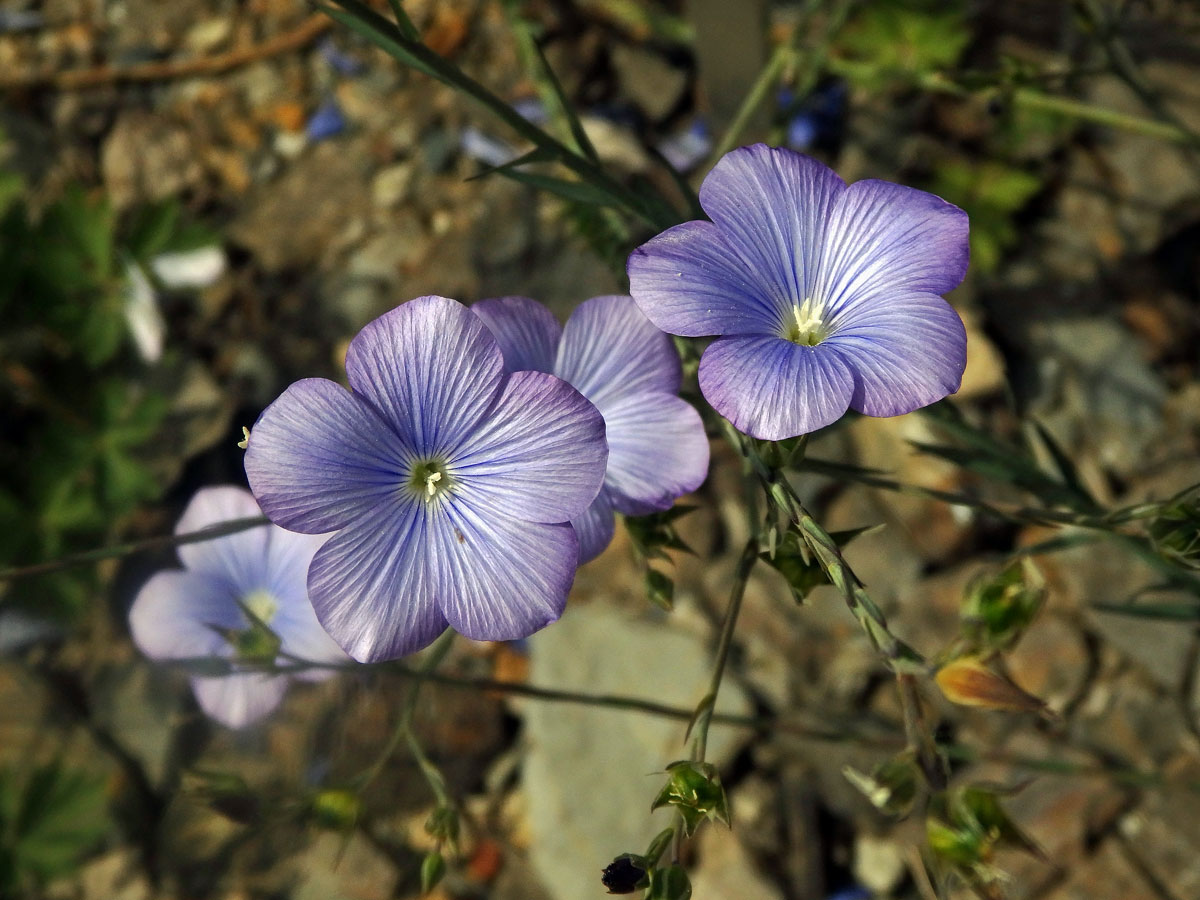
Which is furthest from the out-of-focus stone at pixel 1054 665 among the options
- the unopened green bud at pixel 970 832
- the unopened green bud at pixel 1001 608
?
the unopened green bud at pixel 970 832

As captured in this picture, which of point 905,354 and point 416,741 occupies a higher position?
point 905,354

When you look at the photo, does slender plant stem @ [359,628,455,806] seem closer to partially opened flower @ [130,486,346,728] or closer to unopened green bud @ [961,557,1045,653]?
partially opened flower @ [130,486,346,728]

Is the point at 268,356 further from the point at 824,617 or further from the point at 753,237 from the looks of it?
the point at 753,237

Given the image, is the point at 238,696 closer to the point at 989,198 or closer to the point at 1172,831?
the point at 1172,831

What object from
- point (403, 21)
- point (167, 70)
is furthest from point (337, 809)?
point (167, 70)

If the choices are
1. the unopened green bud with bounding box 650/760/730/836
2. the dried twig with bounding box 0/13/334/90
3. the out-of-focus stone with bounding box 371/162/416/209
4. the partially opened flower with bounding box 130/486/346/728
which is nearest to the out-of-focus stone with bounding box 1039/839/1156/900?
the unopened green bud with bounding box 650/760/730/836

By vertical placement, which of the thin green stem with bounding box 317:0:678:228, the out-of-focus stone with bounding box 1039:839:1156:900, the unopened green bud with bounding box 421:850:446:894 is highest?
the thin green stem with bounding box 317:0:678:228
